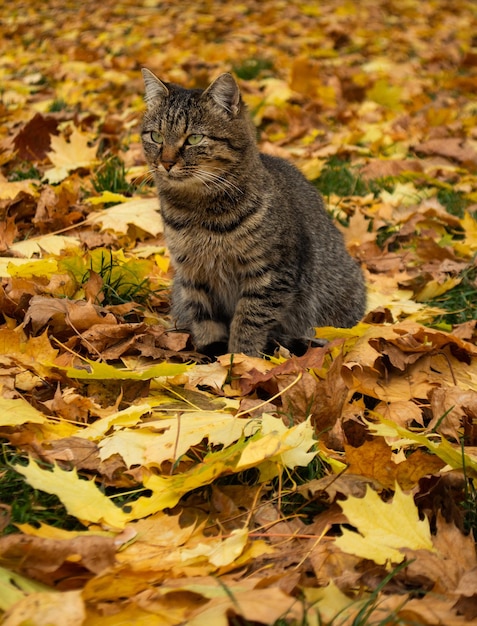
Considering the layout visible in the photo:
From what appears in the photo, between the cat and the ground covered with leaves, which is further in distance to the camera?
the cat

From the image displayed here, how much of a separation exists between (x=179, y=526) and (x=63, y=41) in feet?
34.3

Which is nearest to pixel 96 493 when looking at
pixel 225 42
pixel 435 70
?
pixel 435 70

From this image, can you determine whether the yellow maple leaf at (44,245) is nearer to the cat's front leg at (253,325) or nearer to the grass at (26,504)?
the cat's front leg at (253,325)

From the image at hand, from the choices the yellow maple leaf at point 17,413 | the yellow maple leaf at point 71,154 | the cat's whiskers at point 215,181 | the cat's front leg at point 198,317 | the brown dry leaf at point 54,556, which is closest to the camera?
the brown dry leaf at point 54,556

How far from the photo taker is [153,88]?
362cm

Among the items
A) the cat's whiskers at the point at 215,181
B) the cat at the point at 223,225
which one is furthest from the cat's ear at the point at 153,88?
the cat's whiskers at the point at 215,181

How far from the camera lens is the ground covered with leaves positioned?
175 cm

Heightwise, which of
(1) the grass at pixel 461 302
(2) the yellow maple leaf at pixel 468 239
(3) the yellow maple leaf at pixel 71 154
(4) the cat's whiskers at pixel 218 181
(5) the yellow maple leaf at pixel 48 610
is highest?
(4) the cat's whiskers at pixel 218 181

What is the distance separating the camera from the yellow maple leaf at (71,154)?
4.96m

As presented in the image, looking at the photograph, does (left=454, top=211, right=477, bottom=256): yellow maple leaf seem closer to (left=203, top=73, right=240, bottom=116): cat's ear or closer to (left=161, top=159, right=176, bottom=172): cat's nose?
(left=203, top=73, right=240, bottom=116): cat's ear

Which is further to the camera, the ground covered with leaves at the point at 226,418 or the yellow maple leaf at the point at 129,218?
the yellow maple leaf at the point at 129,218

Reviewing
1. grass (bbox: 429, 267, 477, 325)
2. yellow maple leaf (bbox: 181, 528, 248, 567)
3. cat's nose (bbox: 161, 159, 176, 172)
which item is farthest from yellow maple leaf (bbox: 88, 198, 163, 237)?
yellow maple leaf (bbox: 181, 528, 248, 567)

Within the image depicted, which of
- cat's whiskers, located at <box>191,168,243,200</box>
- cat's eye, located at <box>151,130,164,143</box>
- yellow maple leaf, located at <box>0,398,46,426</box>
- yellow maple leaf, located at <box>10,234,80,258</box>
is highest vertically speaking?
cat's eye, located at <box>151,130,164,143</box>

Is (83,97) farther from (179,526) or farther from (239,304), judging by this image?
(179,526)
